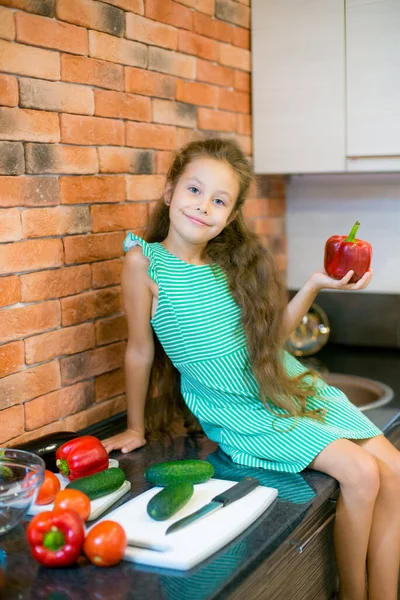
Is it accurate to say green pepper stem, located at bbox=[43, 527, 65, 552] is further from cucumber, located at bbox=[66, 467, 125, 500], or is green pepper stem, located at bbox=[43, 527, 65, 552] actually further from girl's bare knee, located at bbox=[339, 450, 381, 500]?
girl's bare knee, located at bbox=[339, 450, 381, 500]

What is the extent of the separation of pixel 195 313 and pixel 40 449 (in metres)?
0.44

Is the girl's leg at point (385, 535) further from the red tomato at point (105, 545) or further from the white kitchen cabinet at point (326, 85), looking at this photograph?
the white kitchen cabinet at point (326, 85)

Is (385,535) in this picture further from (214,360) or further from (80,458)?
(80,458)

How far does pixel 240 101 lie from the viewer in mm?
2217

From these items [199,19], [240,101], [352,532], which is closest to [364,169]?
[240,101]

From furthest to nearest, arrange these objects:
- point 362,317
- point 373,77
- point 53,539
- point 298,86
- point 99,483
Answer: point 362,317, point 298,86, point 373,77, point 99,483, point 53,539

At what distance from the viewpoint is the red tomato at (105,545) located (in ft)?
3.45

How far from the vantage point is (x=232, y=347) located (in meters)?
1.61

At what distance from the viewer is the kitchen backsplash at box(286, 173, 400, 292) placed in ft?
7.70

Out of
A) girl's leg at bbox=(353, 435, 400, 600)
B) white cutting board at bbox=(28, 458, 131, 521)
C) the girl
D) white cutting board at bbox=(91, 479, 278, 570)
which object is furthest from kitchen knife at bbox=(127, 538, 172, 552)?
girl's leg at bbox=(353, 435, 400, 600)

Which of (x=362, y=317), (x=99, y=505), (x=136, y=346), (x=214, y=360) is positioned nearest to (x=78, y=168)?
(x=136, y=346)

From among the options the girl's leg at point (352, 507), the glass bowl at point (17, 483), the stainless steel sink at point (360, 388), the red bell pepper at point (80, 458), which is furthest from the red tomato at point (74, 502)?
the stainless steel sink at point (360, 388)

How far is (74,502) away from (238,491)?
11.6 inches

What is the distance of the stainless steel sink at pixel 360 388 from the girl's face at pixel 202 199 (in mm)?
690
